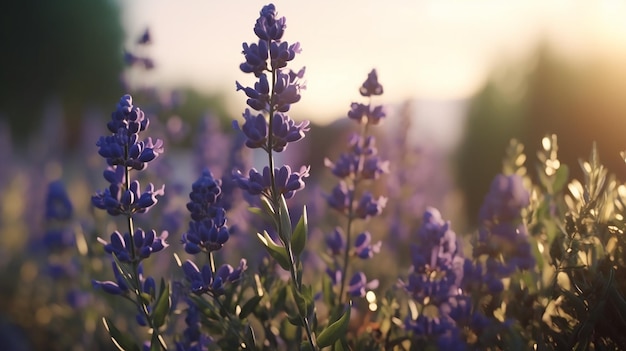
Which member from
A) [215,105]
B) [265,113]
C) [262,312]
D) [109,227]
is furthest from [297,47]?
[215,105]

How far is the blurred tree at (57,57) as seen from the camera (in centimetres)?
3625

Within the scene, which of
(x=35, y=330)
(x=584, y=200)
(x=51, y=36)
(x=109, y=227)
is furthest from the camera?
(x=51, y=36)

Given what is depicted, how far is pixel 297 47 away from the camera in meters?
1.83

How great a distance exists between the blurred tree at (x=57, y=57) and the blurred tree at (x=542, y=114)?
28467 mm

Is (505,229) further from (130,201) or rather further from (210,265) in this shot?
(130,201)

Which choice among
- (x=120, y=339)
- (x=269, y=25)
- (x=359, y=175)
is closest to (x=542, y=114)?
(x=359, y=175)

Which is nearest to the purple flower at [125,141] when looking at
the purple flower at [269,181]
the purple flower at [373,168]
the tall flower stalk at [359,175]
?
the purple flower at [269,181]

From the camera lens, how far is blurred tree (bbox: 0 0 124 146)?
36250mm

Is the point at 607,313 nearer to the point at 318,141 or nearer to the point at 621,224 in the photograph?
the point at 621,224

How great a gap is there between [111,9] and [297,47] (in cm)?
3964

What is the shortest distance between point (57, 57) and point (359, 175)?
37.9m

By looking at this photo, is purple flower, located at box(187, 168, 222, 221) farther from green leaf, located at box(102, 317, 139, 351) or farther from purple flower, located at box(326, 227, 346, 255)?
purple flower, located at box(326, 227, 346, 255)

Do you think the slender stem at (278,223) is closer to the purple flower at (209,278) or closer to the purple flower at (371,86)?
the purple flower at (209,278)

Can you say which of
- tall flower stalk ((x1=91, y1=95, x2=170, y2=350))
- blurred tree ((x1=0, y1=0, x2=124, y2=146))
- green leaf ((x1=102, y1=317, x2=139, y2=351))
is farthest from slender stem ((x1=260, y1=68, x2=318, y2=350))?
blurred tree ((x1=0, y1=0, x2=124, y2=146))
